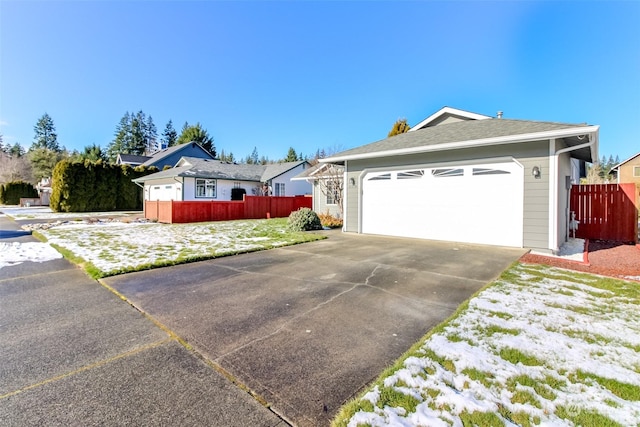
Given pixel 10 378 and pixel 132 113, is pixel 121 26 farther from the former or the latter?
pixel 132 113

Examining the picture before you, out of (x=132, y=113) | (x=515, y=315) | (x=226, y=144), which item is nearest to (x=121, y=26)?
(x=515, y=315)

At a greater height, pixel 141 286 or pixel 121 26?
pixel 121 26

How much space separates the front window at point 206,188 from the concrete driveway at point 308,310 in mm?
17330

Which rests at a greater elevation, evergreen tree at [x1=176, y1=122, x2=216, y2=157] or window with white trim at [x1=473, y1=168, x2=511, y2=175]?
evergreen tree at [x1=176, y1=122, x2=216, y2=157]

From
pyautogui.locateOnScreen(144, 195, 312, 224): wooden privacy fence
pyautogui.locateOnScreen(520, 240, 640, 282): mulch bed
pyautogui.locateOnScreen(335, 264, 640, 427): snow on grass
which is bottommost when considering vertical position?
pyautogui.locateOnScreen(335, 264, 640, 427): snow on grass

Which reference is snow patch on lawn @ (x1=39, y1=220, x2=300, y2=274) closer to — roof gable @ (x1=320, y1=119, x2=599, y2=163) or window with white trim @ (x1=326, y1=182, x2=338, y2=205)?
roof gable @ (x1=320, y1=119, x2=599, y2=163)

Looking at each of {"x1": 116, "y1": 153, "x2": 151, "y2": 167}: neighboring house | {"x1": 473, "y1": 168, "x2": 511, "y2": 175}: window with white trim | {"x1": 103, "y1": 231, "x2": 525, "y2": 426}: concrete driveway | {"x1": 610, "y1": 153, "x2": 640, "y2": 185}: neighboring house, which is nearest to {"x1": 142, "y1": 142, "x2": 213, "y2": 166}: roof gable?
{"x1": 116, "y1": 153, "x2": 151, "y2": 167}: neighboring house

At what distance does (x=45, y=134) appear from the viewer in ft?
186

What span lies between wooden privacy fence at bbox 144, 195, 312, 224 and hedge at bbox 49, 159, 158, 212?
417 inches

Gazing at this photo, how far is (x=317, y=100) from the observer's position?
78.0 feet

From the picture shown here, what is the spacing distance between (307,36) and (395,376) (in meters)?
14.5

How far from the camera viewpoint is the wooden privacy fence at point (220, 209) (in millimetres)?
16516

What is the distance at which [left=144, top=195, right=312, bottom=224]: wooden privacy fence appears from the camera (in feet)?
54.2

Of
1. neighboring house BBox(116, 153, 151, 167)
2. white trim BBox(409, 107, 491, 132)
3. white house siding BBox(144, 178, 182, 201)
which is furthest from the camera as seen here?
neighboring house BBox(116, 153, 151, 167)
